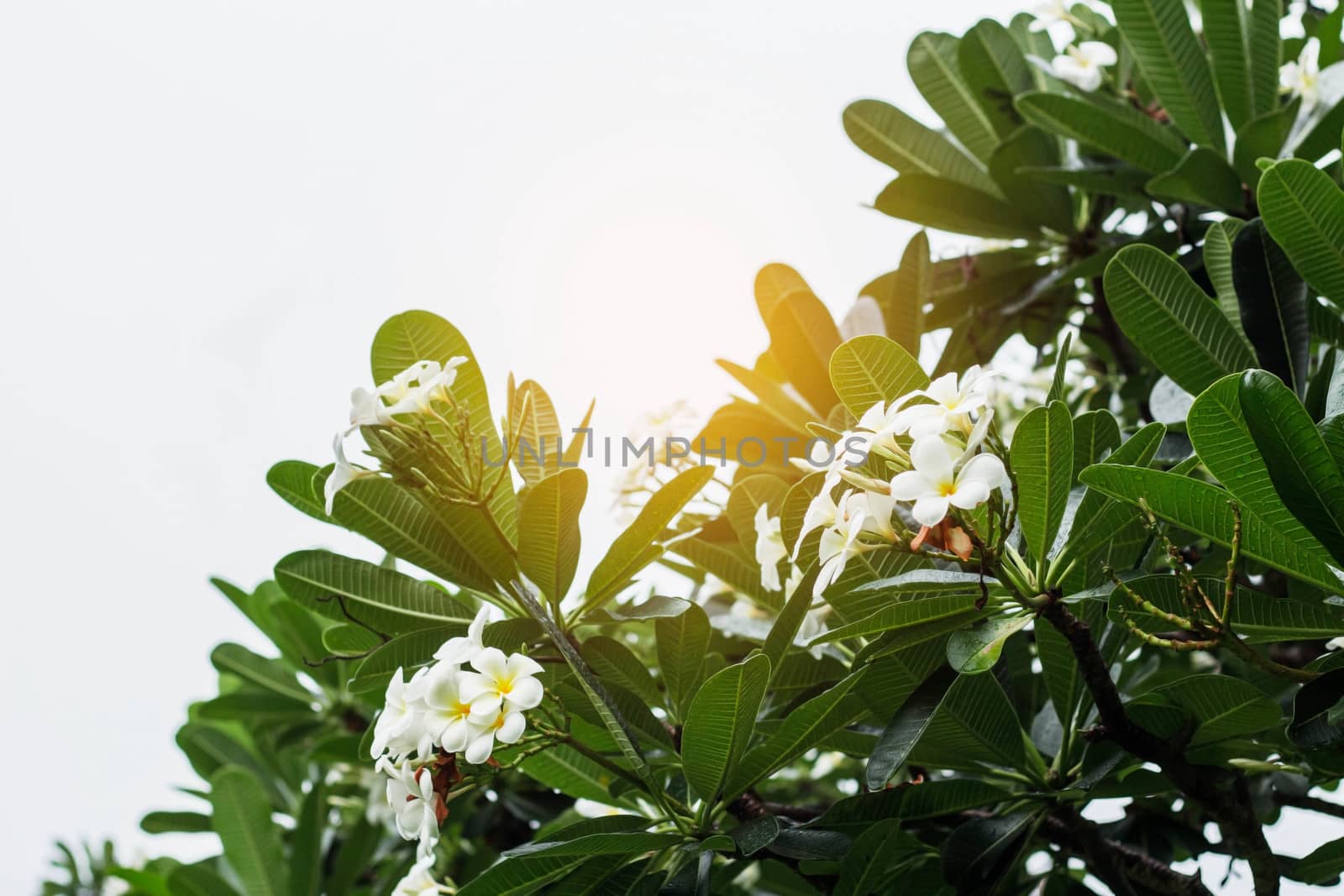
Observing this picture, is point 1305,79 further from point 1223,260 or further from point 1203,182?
point 1223,260

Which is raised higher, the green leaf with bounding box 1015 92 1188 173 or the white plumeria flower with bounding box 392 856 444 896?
the green leaf with bounding box 1015 92 1188 173

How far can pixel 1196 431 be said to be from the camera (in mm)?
831

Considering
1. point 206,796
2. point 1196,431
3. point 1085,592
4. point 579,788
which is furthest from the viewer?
point 206,796

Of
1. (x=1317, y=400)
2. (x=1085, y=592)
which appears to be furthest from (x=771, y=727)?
(x=1317, y=400)

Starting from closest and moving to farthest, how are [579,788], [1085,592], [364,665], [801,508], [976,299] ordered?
[1085,592] < [801,508] < [364,665] < [579,788] < [976,299]

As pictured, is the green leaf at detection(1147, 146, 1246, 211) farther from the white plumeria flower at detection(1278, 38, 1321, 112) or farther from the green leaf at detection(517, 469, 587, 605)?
the green leaf at detection(517, 469, 587, 605)

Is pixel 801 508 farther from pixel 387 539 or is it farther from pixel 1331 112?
pixel 1331 112

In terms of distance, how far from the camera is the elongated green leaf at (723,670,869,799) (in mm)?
1031

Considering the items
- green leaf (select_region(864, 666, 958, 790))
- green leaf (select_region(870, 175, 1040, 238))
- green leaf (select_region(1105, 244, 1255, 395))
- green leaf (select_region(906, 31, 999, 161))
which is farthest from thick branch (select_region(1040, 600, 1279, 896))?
green leaf (select_region(906, 31, 999, 161))

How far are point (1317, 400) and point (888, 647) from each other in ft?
1.65

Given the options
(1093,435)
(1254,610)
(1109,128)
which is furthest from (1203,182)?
(1254,610)

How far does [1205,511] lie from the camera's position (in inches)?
33.7

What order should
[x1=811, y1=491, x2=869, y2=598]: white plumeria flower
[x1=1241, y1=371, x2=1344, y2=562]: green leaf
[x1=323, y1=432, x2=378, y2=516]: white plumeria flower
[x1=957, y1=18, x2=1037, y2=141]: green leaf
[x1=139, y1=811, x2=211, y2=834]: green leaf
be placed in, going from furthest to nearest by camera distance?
1. [x1=139, y1=811, x2=211, y2=834]: green leaf
2. [x1=957, y1=18, x2=1037, y2=141]: green leaf
3. [x1=323, y1=432, x2=378, y2=516]: white plumeria flower
4. [x1=811, y1=491, x2=869, y2=598]: white plumeria flower
5. [x1=1241, y1=371, x2=1344, y2=562]: green leaf

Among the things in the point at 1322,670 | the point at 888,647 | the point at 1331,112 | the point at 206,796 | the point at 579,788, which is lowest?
the point at 206,796
